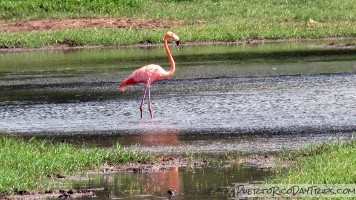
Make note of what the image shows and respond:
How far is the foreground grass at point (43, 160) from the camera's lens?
36.2 feet

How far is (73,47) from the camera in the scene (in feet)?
100

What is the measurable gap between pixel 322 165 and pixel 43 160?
10.9ft

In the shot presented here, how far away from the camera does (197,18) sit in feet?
112

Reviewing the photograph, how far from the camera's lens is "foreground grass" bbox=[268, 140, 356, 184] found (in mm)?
10125

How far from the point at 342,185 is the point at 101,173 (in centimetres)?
331

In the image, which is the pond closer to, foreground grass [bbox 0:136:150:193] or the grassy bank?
foreground grass [bbox 0:136:150:193]

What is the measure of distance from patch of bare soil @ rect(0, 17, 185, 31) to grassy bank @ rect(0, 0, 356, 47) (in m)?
0.49

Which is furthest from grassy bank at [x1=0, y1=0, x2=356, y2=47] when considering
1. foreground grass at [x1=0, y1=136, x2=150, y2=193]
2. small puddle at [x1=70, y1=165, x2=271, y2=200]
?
small puddle at [x1=70, y1=165, x2=271, y2=200]

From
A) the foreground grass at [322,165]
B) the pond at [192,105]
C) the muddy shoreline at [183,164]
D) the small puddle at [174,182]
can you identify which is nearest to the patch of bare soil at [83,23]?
the pond at [192,105]

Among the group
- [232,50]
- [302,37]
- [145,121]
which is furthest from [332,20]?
[145,121]

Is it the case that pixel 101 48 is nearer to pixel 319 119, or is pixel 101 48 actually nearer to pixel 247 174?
pixel 319 119

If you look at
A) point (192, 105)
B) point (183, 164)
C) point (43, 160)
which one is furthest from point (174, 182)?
point (192, 105)

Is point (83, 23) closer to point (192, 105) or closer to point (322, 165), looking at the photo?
point (192, 105)

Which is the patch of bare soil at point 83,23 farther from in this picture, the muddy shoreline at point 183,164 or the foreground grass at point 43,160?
the muddy shoreline at point 183,164
